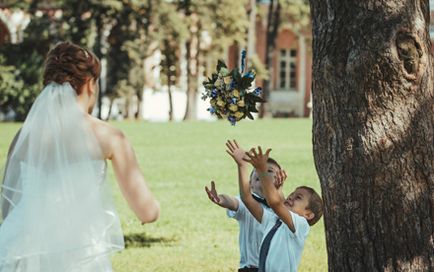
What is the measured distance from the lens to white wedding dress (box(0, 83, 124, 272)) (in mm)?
5086

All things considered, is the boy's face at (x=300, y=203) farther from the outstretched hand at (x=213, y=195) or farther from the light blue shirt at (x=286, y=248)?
the outstretched hand at (x=213, y=195)

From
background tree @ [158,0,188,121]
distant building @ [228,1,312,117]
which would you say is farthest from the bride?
distant building @ [228,1,312,117]

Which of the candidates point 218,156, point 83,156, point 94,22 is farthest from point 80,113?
point 94,22

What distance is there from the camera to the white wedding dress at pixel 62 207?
5086 mm

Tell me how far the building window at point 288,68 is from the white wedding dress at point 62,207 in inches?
2183

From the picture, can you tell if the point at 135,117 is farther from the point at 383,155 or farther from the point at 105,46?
the point at 383,155

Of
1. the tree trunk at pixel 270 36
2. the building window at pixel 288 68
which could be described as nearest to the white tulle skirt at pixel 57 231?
the tree trunk at pixel 270 36

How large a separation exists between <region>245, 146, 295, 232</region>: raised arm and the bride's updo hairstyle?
1.16 meters

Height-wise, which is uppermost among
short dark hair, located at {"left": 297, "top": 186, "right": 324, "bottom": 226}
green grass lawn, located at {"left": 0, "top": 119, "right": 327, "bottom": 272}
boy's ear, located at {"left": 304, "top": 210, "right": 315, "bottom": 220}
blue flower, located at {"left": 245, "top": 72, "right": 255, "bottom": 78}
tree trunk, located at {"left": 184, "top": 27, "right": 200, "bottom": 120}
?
tree trunk, located at {"left": 184, "top": 27, "right": 200, "bottom": 120}

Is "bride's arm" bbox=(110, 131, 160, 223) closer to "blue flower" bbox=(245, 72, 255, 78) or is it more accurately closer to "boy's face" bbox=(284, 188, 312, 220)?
"boy's face" bbox=(284, 188, 312, 220)

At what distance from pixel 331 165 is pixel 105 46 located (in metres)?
41.7

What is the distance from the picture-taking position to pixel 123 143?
495cm

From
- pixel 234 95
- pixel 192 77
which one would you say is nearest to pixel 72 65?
pixel 234 95

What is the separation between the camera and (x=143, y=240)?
11.8m
